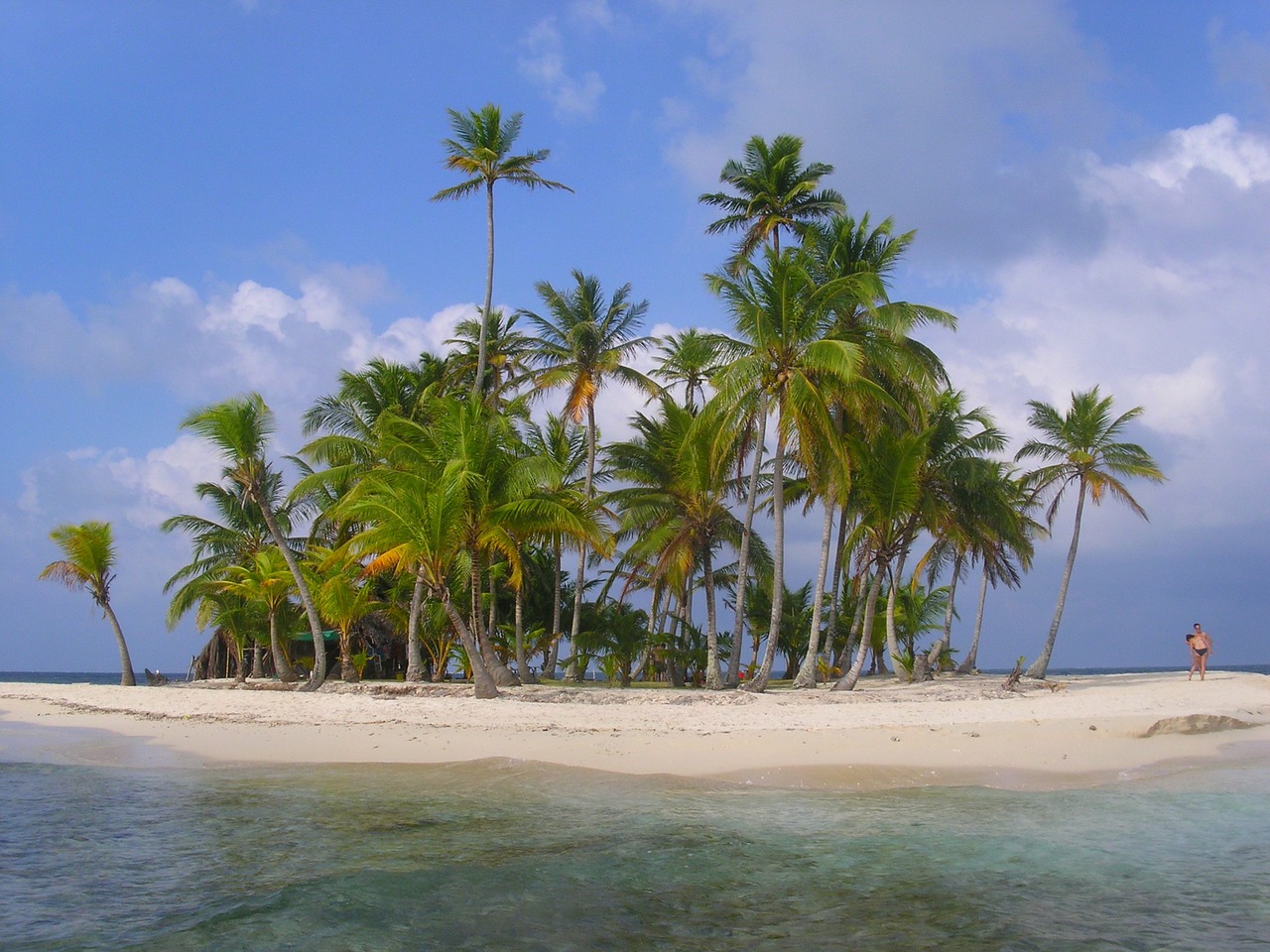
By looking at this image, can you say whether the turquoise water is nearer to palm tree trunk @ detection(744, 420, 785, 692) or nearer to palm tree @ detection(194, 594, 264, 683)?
palm tree trunk @ detection(744, 420, 785, 692)

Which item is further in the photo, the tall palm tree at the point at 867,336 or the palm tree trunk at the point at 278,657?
the palm tree trunk at the point at 278,657

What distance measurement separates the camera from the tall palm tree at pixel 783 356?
18781mm

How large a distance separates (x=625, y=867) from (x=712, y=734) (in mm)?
5720

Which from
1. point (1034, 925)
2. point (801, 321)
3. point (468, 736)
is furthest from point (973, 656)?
point (1034, 925)

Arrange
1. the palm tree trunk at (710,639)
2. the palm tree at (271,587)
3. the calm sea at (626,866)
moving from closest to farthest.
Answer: the calm sea at (626,866), the palm tree trunk at (710,639), the palm tree at (271,587)

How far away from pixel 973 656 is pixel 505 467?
19063mm

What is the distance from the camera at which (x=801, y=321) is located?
63.1 ft

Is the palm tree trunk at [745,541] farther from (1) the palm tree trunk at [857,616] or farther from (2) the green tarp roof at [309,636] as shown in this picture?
(2) the green tarp roof at [309,636]

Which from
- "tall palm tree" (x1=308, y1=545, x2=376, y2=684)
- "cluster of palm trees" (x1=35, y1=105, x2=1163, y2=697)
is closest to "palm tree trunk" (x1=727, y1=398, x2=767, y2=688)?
"cluster of palm trees" (x1=35, y1=105, x2=1163, y2=697)

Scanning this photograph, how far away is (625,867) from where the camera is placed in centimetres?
660

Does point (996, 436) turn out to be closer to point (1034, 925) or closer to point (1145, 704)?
point (1145, 704)

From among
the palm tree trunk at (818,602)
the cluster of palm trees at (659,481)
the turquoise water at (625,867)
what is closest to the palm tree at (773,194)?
the cluster of palm trees at (659,481)

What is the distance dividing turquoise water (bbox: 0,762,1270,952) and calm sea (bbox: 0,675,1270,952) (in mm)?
24

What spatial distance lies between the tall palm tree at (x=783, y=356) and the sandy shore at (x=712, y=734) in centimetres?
547
